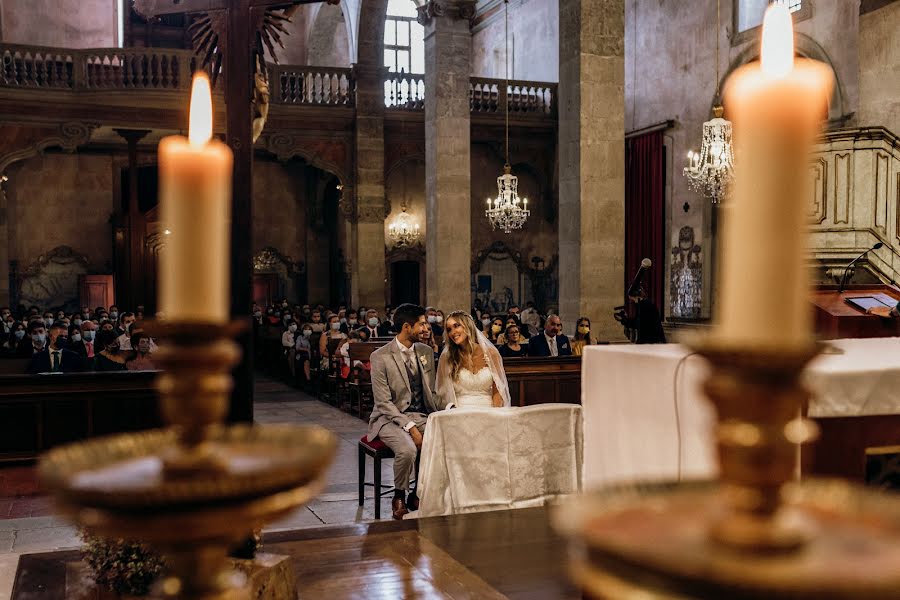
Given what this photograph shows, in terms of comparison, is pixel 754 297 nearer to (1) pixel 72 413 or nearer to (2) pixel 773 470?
(2) pixel 773 470

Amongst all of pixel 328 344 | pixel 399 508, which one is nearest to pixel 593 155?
pixel 328 344

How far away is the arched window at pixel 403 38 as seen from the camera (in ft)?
76.7

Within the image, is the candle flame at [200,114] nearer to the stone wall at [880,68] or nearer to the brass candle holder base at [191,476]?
the brass candle holder base at [191,476]

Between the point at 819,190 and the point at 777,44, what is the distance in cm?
1031

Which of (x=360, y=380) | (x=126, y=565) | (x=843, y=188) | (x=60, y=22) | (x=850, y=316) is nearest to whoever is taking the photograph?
(x=126, y=565)

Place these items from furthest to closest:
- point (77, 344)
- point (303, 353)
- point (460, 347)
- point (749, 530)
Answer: point (303, 353)
point (77, 344)
point (460, 347)
point (749, 530)

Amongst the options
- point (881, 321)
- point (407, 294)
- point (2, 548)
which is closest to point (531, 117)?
point (407, 294)

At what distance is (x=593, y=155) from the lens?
10.0 meters

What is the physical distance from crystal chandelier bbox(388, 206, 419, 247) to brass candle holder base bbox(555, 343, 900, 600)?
69.2 ft

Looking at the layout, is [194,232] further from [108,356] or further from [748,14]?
[748,14]

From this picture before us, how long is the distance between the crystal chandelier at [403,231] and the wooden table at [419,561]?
670 inches

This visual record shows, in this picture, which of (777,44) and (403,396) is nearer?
(777,44)

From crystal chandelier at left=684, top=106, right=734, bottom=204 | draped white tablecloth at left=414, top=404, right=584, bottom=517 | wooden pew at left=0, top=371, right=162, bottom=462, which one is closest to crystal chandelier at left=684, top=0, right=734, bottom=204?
crystal chandelier at left=684, top=106, right=734, bottom=204

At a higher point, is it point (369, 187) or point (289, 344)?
point (369, 187)
